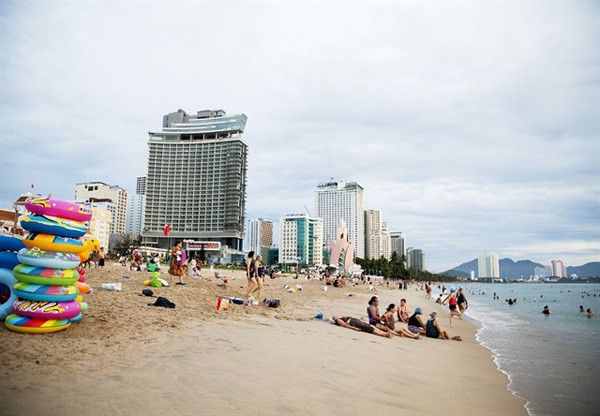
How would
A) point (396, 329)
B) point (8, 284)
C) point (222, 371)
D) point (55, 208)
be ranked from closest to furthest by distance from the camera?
point (222, 371), point (55, 208), point (8, 284), point (396, 329)

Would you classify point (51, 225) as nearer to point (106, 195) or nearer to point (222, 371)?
point (222, 371)

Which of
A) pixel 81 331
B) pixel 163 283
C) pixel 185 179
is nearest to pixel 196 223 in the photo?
pixel 185 179

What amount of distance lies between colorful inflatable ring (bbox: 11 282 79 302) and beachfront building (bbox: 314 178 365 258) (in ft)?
595

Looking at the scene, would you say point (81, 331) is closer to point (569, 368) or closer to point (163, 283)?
point (163, 283)

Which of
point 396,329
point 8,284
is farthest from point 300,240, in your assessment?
point 8,284

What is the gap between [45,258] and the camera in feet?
19.6

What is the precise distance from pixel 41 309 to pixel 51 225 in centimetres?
138

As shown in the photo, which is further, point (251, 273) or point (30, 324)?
point (251, 273)

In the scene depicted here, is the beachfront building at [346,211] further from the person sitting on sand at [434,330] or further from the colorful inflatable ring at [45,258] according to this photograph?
the colorful inflatable ring at [45,258]

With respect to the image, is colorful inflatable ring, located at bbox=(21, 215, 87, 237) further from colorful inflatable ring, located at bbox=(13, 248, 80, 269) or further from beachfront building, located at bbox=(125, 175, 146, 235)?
beachfront building, located at bbox=(125, 175, 146, 235)

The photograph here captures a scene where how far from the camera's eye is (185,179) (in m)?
129

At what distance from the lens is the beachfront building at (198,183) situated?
124 meters

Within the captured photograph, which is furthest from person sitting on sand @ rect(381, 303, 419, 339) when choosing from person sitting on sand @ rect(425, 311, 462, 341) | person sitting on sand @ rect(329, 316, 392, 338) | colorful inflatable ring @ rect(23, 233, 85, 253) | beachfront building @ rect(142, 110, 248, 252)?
beachfront building @ rect(142, 110, 248, 252)

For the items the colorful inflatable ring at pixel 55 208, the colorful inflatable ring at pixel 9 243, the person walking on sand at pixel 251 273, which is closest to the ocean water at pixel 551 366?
the person walking on sand at pixel 251 273
